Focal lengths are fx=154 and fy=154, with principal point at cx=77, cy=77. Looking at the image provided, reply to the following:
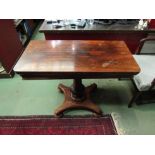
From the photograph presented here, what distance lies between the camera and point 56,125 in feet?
5.29

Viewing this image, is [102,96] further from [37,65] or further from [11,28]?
[11,28]

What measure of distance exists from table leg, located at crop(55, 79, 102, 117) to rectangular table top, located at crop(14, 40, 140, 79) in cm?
36

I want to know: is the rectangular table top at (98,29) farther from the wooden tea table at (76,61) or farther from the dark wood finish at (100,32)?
the wooden tea table at (76,61)

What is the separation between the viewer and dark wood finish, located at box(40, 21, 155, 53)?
2033 millimetres

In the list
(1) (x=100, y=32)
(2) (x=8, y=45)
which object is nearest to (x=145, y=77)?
(1) (x=100, y=32)

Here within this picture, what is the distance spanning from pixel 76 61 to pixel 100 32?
3.09ft

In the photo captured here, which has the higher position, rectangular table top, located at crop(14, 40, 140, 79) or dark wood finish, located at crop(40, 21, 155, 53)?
rectangular table top, located at crop(14, 40, 140, 79)

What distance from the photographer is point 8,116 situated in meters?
1.71

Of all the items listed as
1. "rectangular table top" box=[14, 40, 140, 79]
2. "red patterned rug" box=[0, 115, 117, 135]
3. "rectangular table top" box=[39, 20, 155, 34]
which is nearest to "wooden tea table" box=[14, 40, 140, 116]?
"rectangular table top" box=[14, 40, 140, 79]

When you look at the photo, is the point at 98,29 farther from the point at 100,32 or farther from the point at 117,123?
the point at 117,123

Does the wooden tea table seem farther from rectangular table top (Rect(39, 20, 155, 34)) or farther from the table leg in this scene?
rectangular table top (Rect(39, 20, 155, 34))

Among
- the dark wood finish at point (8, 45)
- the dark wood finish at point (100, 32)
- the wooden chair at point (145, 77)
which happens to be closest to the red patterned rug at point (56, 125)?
the wooden chair at point (145, 77)

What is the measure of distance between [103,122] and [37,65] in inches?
36.2
